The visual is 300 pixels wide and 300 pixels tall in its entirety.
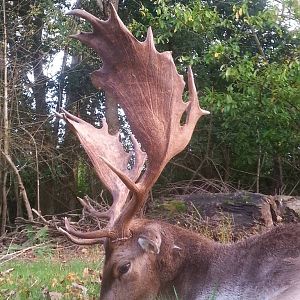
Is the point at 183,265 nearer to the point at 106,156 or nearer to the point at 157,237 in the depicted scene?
the point at 157,237

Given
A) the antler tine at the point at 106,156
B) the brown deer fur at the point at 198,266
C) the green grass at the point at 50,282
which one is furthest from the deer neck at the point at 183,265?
the green grass at the point at 50,282

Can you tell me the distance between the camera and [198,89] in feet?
47.0

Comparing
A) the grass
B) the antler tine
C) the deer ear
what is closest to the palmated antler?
the deer ear

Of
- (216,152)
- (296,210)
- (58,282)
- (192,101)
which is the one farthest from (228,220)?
(216,152)

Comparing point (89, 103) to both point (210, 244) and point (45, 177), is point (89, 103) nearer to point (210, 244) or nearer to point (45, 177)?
point (45, 177)

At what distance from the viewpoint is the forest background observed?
11539mm

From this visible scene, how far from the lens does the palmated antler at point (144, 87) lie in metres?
3.91

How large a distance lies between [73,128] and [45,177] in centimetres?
1098

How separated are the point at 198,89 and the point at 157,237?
10.8 m

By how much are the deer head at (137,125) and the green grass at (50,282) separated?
0.86 metres

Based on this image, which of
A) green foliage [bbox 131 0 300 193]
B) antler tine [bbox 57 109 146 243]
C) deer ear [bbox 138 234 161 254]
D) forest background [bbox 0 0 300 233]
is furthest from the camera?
forest background [bbox 0 0 300 233]

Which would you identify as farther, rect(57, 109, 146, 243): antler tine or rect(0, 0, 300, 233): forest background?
rect(0, 0, 300, 233): forest background

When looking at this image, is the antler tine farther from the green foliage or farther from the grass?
the green foliage

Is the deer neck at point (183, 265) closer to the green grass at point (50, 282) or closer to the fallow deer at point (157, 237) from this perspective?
the fallow deer at point (157, 237)
